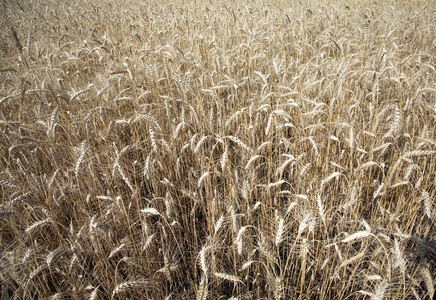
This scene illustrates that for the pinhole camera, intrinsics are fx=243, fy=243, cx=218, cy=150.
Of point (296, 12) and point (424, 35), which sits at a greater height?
point (296, 12)

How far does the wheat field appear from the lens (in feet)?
3.89

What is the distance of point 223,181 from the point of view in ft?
5.50

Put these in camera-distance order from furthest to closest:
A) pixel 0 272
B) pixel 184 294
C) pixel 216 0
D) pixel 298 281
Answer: pixel 216 0 → pixel 298 281 → pixel 184 294 → pixel 0 272

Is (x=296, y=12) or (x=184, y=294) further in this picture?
(x=296, y=12)

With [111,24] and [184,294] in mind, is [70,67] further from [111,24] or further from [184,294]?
[184,294]

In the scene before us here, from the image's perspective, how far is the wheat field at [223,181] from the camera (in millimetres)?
1186

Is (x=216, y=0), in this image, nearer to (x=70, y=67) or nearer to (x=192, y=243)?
(x=70, y=67)

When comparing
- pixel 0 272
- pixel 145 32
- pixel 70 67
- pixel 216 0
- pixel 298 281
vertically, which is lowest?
pixel 298 281

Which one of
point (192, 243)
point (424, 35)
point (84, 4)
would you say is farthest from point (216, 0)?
point (192, 243)

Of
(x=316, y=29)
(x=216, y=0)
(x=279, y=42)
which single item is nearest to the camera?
(x=279, y=42)

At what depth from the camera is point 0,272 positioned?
0.94m

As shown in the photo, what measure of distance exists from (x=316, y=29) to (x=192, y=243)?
4.72m

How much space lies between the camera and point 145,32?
493 cm

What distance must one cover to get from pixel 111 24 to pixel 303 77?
4.94 m
